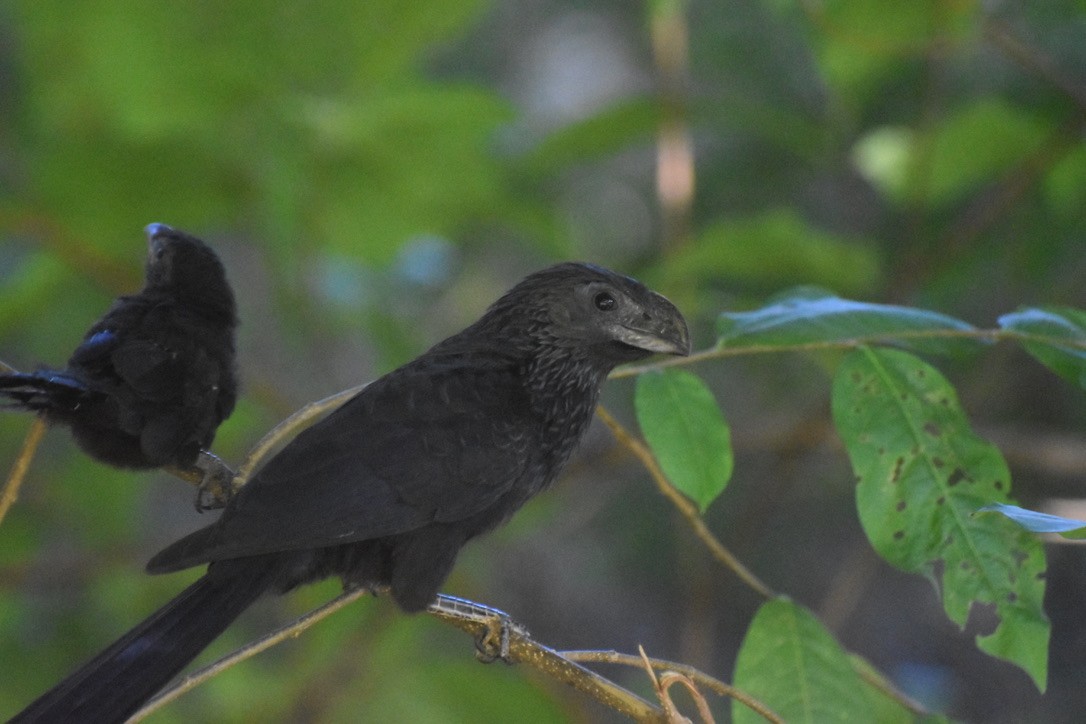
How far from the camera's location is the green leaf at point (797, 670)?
6.04ft

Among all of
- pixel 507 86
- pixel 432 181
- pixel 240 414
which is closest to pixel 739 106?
pixel 432 181

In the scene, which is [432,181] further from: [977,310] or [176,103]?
[977,310]

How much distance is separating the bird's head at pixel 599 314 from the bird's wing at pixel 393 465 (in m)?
0.16

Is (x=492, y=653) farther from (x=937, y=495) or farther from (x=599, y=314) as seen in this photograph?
(x=937, y=495)

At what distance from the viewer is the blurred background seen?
3.30 meters

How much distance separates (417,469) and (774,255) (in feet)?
5.51

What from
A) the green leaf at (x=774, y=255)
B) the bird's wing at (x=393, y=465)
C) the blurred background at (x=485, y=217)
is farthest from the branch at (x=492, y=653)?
the green leaf at (x=774, y=255)

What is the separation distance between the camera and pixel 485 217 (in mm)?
3871

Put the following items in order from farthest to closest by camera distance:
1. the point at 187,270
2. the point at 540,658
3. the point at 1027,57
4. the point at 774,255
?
the point at 774,255, the point at 1027,57, the point at 187,270, the point at 540,658

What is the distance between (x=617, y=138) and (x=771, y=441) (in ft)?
3.39

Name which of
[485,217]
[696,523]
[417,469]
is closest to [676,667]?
[696,523]

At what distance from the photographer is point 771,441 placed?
353cm

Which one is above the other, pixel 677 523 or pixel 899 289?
pixel 899 289

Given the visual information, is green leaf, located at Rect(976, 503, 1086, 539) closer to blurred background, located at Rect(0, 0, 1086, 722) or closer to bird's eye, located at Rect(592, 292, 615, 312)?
bird's eye, located at Rect(592, 292, 615, 312)
